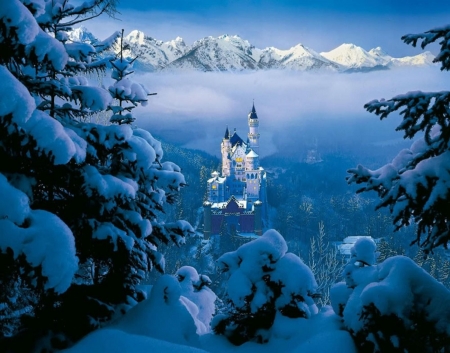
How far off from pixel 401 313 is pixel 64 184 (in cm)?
411

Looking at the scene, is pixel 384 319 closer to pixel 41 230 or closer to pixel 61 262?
pixel 61 262

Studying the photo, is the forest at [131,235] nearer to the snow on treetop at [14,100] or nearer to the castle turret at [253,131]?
the snow on treetop at [14,100]

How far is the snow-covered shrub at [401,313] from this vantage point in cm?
385

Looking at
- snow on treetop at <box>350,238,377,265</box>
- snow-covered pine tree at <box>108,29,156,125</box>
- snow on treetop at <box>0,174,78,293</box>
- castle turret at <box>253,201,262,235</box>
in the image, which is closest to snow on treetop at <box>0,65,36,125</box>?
snow on treetop at <box>0,174,78,293</box>

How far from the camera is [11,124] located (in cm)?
365

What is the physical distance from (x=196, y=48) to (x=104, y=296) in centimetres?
20250

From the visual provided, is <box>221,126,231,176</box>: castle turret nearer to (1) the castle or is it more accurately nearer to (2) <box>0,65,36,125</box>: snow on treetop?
(1) the castle

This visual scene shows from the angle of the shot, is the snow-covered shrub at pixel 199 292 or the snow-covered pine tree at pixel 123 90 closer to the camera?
the snow-covered pine tree at pixel 123 90

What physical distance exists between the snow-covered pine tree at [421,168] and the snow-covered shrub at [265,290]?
5.65 ft

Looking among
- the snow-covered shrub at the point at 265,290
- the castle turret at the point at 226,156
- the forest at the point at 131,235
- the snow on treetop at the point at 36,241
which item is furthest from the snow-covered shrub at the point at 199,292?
the castle turret at the point at 226,156

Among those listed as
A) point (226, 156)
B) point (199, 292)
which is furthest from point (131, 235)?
point (226, 156)

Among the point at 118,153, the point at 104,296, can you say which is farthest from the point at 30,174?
the point at 104,296

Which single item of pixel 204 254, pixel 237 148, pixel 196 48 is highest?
pixel 196 48

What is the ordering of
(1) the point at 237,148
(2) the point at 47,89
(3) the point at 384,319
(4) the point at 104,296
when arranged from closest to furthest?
(3) the point at 384,319
(2) the point at 47,89
(4) the point at 104,296
(1) the point at 237,148
